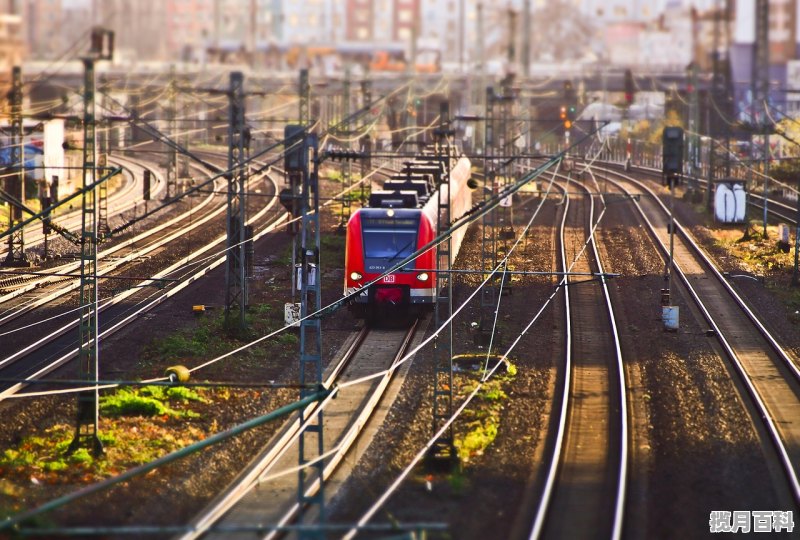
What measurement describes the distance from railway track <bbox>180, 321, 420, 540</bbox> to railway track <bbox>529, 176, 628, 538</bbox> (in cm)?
289

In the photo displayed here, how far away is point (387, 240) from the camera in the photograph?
29062 mm

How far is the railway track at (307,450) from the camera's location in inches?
646

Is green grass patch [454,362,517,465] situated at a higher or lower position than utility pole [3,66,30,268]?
lower

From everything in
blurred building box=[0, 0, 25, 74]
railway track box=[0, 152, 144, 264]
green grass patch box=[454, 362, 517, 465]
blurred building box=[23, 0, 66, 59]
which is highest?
blurred building box=[23, 0, 66, 59]

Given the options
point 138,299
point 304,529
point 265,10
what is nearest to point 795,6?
point 265,10

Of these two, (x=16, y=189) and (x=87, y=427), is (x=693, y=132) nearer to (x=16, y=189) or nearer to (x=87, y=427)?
(x=16, y=189)

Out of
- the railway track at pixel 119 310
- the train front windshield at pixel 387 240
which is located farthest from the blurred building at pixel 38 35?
the train front windshield at pixel 387 240

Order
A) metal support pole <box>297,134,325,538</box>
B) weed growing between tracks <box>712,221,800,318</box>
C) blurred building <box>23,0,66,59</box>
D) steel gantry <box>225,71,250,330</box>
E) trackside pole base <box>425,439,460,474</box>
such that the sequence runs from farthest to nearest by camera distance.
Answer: blurred building <box>23,0,66,59</box> < weed growing between tracks <box>712,221,800,318</box> < steel gantry <box>225,71,250,330</box> < trackside pole base <box>425,439,460,474</box> < metal support pole <box>297,134,325,538</box>

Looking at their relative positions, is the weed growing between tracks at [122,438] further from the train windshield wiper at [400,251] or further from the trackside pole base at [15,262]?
the trackside pole base at [15,262]

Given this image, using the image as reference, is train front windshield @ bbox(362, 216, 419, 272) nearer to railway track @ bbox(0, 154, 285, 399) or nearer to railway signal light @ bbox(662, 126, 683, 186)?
railway track @ bbox(0, 154, 285, 399)

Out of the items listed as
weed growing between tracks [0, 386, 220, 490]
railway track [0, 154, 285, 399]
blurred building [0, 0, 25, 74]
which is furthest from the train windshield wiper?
blurred building [0, 0, 25, 74]

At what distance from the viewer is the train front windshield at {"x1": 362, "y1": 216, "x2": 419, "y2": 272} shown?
2891 centimetres

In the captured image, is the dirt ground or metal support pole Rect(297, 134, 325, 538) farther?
the dirt ground

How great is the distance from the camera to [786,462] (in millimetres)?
19094
